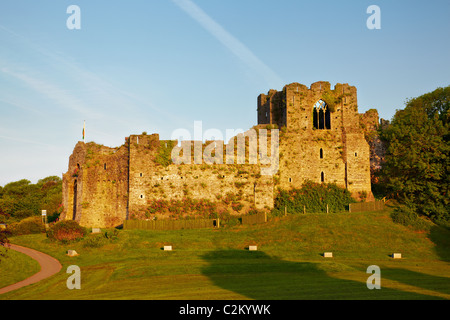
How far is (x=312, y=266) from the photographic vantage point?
27.6 metres

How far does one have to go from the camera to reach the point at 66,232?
37812 mm

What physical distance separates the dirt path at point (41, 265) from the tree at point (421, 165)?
34.1 metres

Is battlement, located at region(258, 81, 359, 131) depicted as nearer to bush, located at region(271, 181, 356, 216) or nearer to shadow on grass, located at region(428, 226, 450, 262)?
bush, located at region(271, 181, 356, 216)

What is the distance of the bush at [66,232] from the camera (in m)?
37.5

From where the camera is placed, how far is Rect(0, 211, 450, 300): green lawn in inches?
824

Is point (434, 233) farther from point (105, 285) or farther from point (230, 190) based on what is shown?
point (105, 285)

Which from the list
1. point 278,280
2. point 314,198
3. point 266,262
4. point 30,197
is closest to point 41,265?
point 266,262

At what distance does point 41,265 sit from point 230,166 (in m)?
22.5

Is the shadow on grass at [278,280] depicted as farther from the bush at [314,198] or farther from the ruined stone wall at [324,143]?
the ruined stone wall at [324,143]

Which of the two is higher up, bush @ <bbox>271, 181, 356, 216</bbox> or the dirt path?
bush @ <bbox>271, 181, 356, 216</bbox>

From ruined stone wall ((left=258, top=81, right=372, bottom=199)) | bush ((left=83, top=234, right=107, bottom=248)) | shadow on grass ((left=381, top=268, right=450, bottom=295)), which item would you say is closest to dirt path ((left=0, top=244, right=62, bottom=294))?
bush ((left=83, top=234, right=107, bottom=248))

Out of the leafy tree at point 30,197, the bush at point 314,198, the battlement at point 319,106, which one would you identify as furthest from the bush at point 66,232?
the battlement at point 319,106

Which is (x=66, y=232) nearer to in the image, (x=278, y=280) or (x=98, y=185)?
(x=98, y=185)

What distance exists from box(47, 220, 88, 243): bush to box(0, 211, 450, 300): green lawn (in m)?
0.85
